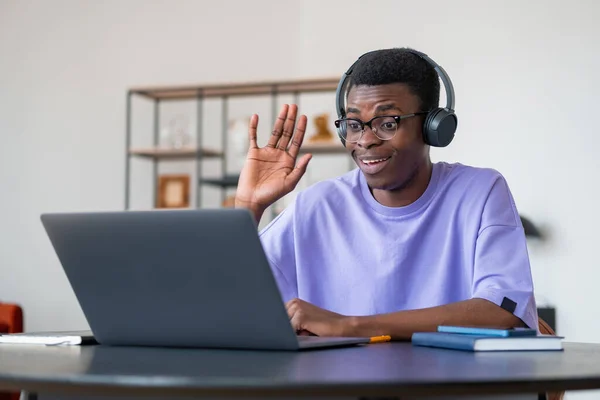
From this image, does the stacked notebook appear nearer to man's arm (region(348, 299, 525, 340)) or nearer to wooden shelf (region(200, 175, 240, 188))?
man's arm (region(348, 299, 525, 340))

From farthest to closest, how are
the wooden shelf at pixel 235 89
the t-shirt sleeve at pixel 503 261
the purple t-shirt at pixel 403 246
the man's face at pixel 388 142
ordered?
the wooden shelf at pixel 235 89
the man's face at pixel 388 142
the purple t-shirt at pixel 403 246
the t-shirt sleeve at pixel 503 261

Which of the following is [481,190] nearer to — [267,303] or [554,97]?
[267,303]

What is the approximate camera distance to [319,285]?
1697mm

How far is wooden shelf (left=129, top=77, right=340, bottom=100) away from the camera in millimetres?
4633

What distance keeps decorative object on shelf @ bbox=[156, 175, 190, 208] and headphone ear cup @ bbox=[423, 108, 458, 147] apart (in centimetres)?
366

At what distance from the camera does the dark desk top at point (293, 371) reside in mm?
768

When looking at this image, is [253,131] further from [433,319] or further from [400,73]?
[433,319]

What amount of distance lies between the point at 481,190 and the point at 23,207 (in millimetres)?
4575

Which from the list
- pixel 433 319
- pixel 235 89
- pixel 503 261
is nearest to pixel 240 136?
pixel 235 89

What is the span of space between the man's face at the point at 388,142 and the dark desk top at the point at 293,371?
1.96 feet

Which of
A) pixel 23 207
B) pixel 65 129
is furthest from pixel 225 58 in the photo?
pixel 23 207

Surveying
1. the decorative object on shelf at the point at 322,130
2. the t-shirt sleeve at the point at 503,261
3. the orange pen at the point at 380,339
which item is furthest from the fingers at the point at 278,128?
the decorative object on shelf at the point at 322,130

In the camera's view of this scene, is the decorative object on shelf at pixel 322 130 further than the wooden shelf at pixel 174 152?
No

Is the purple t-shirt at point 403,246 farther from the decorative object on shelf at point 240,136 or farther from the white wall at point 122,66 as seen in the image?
the decorative object on shelf at point 240,136
